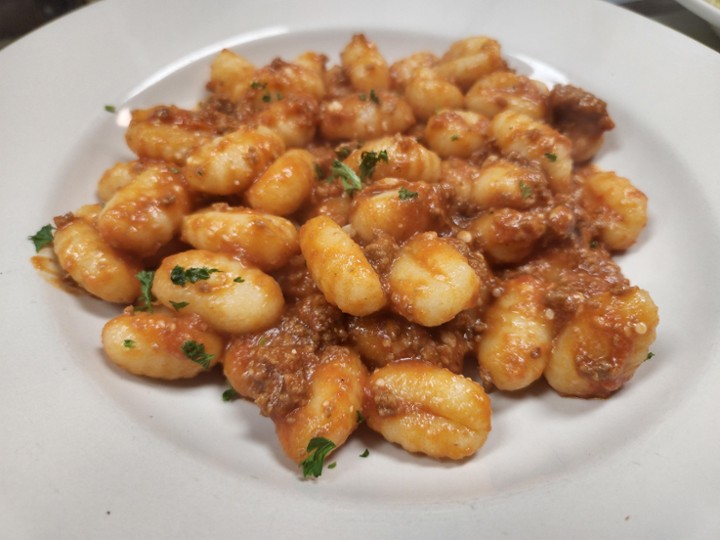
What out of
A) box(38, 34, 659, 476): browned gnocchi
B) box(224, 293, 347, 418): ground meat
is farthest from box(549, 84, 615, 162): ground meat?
box(224, 293, 347, 418): ground meat

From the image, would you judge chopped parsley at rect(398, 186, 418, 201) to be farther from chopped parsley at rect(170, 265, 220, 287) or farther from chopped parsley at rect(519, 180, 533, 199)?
chopped parsley at rect(170, 265, 220, 287)

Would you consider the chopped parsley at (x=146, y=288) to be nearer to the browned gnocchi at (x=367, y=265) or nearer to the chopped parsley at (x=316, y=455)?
the browned gnocchi at (x=367, y=265)

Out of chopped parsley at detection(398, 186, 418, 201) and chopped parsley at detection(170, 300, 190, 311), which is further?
chopped parsley at detection(398, 186, 418, 201)

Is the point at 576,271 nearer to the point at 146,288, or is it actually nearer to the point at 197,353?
the point at 197,353

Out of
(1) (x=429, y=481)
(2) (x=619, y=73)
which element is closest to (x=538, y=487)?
(1) (x=429, y=481)

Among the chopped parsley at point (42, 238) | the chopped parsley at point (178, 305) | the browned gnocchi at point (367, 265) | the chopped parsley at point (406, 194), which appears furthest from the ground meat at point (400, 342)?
the chopped parsley at point (42, 238)

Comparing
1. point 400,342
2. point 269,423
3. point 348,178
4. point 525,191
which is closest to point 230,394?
point 269,423
